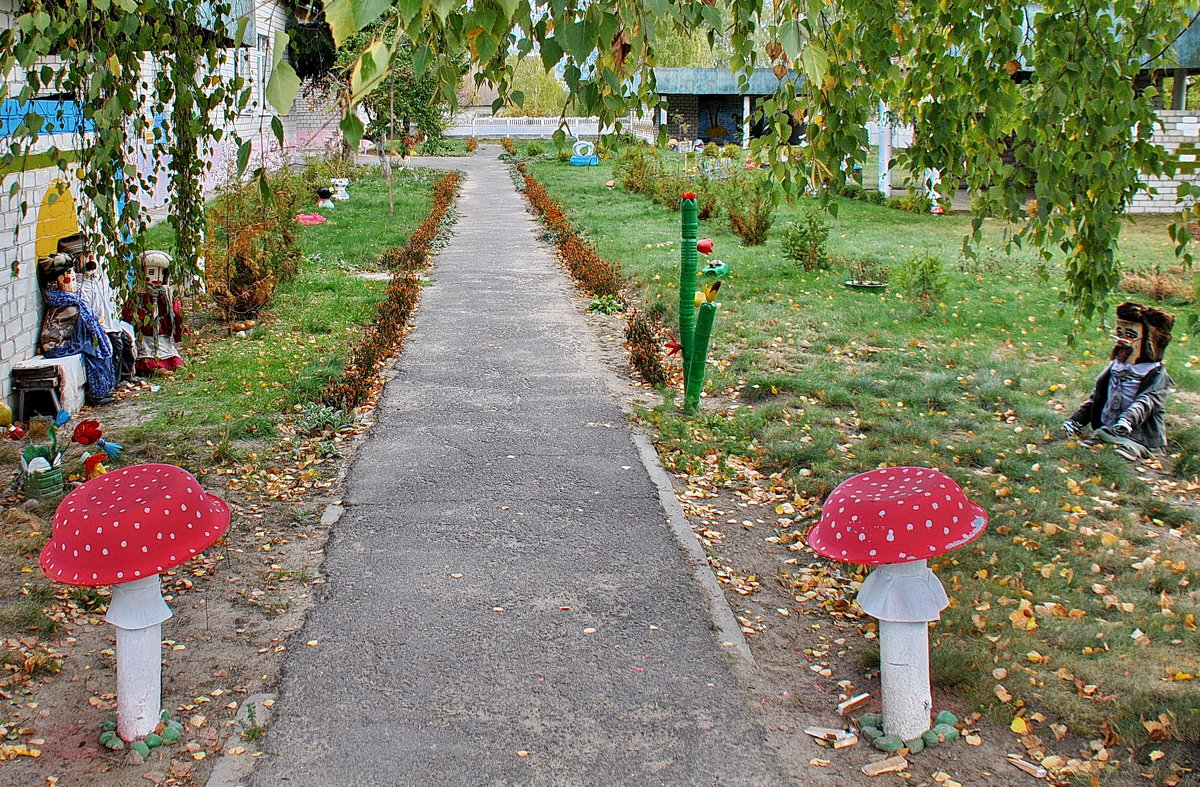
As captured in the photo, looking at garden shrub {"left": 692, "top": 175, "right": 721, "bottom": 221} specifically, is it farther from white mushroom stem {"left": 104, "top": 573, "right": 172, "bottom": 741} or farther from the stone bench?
white mushroom stem {"left": 104, "top": 573, "right": 172, "bottom": 741}

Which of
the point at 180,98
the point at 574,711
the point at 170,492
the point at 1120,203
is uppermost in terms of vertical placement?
the point at 180,98

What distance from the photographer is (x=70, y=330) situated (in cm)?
800

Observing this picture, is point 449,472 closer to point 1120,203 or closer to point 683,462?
point 683,462

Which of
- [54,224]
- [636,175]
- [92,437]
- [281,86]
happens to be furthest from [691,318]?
[636,175]

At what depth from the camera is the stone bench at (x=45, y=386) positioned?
7.51m

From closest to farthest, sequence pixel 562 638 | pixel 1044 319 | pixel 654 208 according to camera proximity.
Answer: pixel 562 638 → pixel 1044 319 → pixel 654 208

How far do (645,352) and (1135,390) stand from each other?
388cm

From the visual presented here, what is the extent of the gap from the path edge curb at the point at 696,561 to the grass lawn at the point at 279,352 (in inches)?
106

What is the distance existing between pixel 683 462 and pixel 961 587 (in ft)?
7.67

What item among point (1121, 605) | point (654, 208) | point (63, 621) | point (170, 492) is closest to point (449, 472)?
point (63, 621)

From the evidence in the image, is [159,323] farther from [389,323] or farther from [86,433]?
[86,433]

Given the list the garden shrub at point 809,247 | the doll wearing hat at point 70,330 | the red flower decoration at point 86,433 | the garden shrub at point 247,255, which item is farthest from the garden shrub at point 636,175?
the red flower decoration at point 86,433

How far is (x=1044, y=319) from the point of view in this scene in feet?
36.6

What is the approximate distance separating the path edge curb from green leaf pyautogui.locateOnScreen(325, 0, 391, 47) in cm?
324
